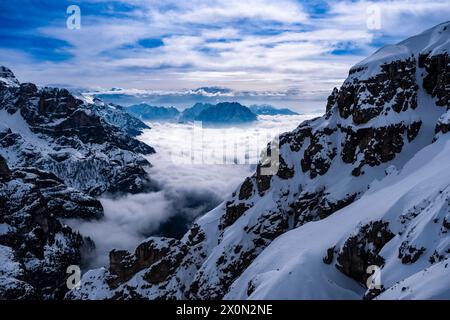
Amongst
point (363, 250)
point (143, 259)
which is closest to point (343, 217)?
point (363, 250)

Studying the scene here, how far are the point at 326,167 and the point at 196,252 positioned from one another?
5438 centimetres

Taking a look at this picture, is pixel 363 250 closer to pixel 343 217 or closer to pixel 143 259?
pixel 343 217

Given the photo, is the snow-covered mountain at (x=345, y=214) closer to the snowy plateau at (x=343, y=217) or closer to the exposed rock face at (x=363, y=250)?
the exposed rock face at (x=363, y=250)

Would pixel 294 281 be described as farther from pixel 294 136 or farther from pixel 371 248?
pixel 294 136

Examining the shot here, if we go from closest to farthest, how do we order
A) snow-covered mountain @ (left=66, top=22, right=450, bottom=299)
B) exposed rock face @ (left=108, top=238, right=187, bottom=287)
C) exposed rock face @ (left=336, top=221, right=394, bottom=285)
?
1. snow-covered mountain @ (left=66, top=22, right=450, bottom=299)
2. exposed rock face @ (left=336, top=221, right=394, bottom=285)
3. exposed rock face @ (left=108, top=238, right=187, bottom=287)

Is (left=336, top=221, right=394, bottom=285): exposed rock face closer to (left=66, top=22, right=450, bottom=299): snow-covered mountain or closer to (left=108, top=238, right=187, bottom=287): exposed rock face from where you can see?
(left=66, top=22, right=450, bottom=299): snow-covered mountain

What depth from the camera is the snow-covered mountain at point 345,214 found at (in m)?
55.9

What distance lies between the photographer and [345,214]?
282ft

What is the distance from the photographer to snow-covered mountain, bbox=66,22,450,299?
55.9 metres

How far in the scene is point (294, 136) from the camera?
138 m

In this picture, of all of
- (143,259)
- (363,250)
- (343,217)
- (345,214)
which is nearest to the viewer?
(363,250)

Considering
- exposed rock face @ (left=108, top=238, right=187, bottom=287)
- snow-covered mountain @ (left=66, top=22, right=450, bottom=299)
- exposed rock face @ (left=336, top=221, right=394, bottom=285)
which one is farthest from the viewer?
exposed rock face @ (left=108, top=238, right=187, bottom=287)

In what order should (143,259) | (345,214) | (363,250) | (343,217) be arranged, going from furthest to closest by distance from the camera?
(143,259), (345,214), (343,217), (363,250)

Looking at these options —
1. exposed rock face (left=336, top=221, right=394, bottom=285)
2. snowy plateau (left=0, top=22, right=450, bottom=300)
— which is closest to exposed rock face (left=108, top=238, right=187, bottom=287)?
snowy plateau (left=0, top=22, right=450, bottom=300)
